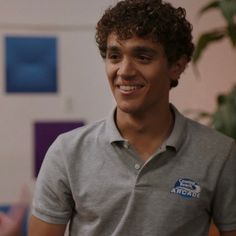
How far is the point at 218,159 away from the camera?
124 cm

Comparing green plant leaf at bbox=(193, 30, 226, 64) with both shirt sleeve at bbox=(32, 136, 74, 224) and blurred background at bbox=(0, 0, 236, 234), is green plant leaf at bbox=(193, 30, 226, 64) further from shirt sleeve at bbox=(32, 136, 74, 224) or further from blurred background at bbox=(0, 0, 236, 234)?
blurred background at bbox=(0, 0, 236, 234)

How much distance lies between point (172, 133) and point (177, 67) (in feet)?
0.58

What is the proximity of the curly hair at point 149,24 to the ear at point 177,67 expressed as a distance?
2 cm

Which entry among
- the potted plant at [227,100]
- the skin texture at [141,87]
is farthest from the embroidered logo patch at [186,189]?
the potted plant at [227,100]

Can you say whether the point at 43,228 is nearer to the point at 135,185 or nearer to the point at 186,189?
the point at 135,185

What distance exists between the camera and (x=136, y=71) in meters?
1.18

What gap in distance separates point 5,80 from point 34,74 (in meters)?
0.20

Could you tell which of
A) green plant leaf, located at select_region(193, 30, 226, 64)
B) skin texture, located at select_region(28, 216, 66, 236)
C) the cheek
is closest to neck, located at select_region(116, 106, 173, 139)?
the cheek

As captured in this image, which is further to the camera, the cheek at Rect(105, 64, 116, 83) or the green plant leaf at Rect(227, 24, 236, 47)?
the green plant leaf at Rect(227, 24, 236, 47)

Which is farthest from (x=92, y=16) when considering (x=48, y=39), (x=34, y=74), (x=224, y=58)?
(x=224, y=58)

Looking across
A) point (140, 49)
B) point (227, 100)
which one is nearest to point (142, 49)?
point (140, 49)

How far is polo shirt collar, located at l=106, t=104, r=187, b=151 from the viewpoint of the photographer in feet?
4.04

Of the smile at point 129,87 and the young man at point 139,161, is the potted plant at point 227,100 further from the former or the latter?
the smile at point 129,87

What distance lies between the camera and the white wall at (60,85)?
332 centimetres
